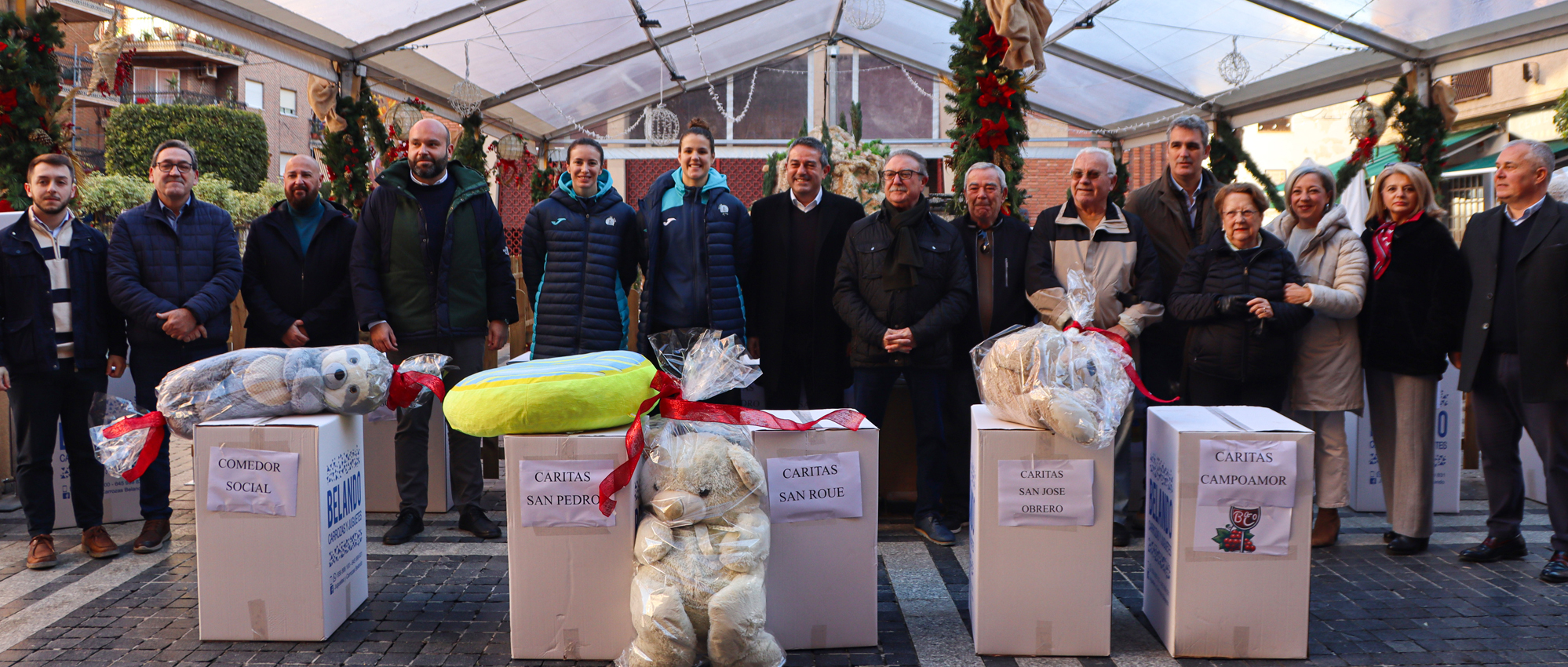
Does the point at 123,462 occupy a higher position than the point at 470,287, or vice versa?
the point at 470,287

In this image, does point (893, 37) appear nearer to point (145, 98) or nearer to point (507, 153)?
point (507, 153)

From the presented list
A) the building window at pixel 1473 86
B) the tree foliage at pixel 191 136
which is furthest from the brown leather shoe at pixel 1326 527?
the tree foliage at pixel 191 136

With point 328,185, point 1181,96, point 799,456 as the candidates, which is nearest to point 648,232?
point 799,456

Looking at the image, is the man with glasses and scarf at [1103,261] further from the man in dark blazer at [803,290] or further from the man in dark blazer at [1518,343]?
the man in dark blazer at [1518,343]

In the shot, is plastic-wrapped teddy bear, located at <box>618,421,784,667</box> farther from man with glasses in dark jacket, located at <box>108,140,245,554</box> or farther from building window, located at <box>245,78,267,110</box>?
building window, located at <box>245,78,267,110</box>

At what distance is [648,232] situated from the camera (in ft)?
14.0

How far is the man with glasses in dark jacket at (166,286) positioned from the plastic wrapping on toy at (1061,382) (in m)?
3.19

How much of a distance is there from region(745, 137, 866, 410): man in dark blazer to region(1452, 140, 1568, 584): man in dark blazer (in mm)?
2544

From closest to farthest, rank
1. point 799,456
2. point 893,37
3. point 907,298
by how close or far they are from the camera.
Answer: point 799,456, point 907,298, point 893,37

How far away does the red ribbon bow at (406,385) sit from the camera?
126 inches

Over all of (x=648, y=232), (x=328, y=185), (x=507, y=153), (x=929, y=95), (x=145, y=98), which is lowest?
(x=648, y=232)

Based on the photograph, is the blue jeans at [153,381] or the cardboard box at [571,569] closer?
the cardboard box at [571,569]

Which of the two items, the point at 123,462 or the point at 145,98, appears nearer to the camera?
the point at 123,462

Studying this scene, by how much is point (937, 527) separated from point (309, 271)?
302cm
